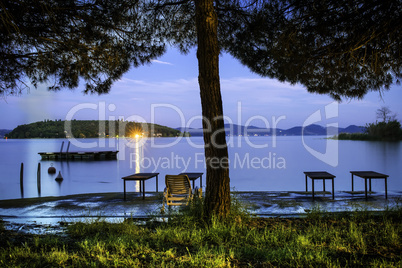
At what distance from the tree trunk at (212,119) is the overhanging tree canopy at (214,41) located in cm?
1

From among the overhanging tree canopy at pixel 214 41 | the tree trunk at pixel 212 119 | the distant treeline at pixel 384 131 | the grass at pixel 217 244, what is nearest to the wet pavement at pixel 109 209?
the grass at pixel 217 244

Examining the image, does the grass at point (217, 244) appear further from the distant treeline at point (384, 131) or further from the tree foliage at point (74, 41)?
the distant treeline at point (384, 131)

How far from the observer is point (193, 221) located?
4707 mm

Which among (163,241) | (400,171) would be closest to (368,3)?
(163,241)

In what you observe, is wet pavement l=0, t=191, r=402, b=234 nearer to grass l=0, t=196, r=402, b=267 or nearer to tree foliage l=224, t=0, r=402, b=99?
grass l=0, t=196, r=402, b=267

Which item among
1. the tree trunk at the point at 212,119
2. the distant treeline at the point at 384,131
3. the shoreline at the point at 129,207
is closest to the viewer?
the tree trunk at the point at 212,119

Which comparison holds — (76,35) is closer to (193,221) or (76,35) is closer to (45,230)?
(45,230)

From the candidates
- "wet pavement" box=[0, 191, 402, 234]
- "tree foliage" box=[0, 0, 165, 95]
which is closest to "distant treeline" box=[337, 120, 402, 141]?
"wet pavement" box=[0, 191, 402, 234]

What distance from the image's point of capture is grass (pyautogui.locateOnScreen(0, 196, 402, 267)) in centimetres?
313

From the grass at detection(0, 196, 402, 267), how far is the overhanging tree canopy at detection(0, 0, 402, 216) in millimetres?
685

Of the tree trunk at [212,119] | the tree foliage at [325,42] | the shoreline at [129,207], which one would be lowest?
the shoreline at [129,207]

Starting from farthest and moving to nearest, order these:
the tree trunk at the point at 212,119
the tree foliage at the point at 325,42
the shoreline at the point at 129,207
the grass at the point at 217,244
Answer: the shoreline at the point at 129,207, the tree foliage at the point at 325,42, the tree trunk at the point at 212,119, the grass at the point at 217,244

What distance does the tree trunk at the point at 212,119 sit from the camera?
4.76 m

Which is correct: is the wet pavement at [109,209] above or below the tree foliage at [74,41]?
below
